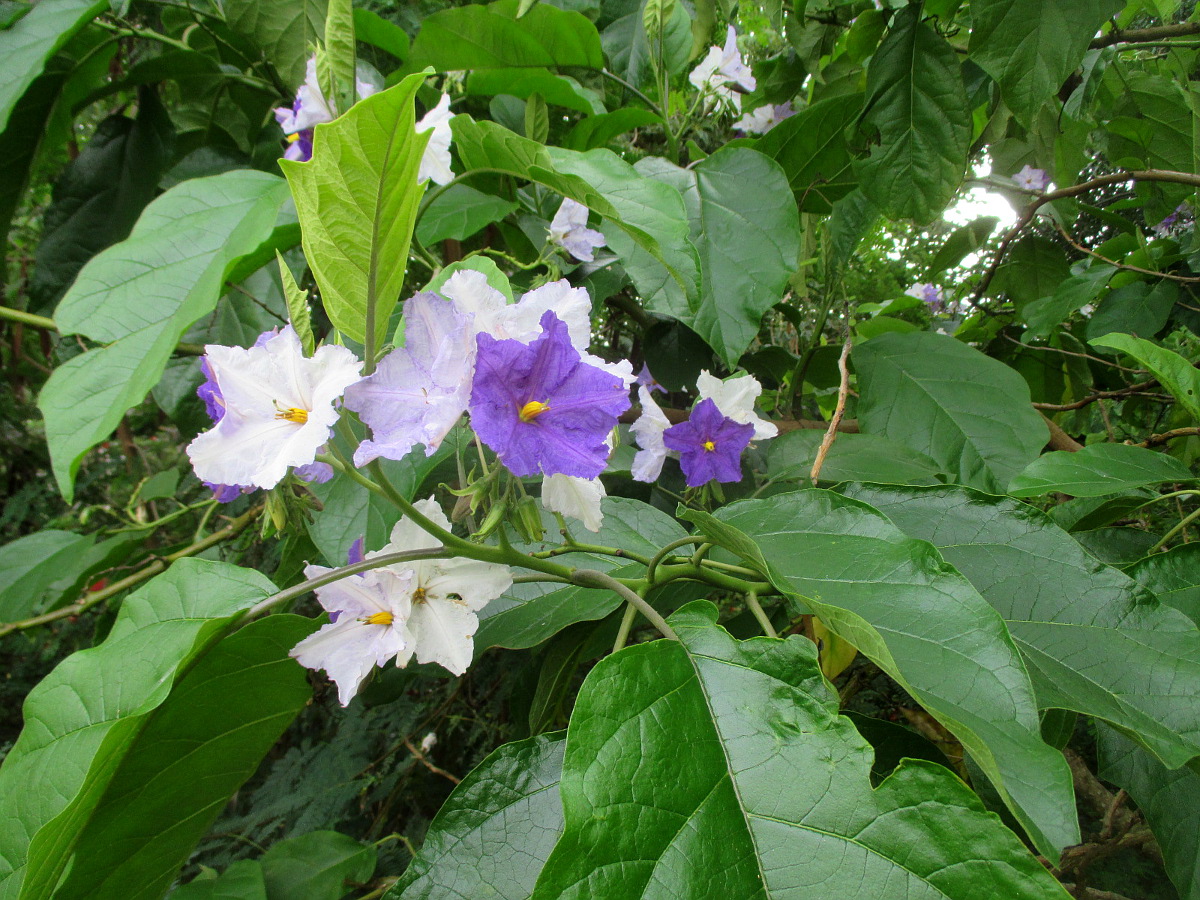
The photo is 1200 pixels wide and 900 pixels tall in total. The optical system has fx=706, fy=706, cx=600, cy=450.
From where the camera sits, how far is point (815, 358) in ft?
5.11

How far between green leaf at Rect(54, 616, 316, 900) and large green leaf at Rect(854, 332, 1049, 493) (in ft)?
3.14

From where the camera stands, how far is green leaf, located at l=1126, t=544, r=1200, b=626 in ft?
2.63

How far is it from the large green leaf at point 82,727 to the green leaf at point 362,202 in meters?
0.30

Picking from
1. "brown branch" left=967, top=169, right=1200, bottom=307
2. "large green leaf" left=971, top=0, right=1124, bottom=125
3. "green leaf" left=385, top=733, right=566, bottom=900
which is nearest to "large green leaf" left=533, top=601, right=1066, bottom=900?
"green leaf" left=385, top=733, right=566, bottom=900

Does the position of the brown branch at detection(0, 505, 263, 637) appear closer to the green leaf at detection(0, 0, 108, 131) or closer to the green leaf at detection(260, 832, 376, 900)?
the green leaf at detection(260, 832, 376, 900)

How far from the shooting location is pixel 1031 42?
39.4 inches

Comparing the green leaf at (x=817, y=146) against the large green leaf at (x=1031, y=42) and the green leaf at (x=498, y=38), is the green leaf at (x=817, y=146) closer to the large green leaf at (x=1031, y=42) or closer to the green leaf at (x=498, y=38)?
the large green leaf at (x=1031, y=42)

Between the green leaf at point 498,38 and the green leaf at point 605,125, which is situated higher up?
the green leaf at point 498,38

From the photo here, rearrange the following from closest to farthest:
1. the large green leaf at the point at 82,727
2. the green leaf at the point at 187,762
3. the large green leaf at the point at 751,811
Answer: the large green leaf at the point at 751,811
the large green leaf at the point at 82,727
the green leaf at the point at 187,762

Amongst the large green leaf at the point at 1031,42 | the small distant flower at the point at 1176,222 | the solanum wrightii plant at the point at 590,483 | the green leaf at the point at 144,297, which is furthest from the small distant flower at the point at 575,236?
the small distant flower at the point at 1176,222

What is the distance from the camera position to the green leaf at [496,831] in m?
0.60

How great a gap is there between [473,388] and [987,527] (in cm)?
54

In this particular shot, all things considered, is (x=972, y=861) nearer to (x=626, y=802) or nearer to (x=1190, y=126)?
(x=626, y=802)

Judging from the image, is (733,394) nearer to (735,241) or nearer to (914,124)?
(735,241)
